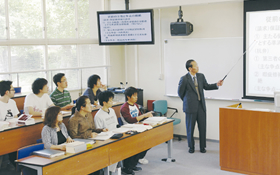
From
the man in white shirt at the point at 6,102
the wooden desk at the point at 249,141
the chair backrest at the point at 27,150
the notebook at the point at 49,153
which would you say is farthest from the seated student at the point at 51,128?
the wooden desk at the point at 249,141

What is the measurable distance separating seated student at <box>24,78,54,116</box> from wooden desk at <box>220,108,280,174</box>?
108 inches

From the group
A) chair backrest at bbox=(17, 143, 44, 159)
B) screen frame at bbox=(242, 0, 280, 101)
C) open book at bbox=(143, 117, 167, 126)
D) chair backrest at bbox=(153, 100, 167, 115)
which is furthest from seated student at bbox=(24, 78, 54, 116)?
screen frame at bbox=(242, 0, 280, 101)

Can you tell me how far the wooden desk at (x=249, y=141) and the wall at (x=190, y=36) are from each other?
1544 mm

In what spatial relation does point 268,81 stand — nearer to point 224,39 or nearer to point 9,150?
point 224,39

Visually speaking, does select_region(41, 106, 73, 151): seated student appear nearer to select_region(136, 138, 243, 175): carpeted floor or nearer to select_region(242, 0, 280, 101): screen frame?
select_region(136, 138, 243, 175): carpeted floor

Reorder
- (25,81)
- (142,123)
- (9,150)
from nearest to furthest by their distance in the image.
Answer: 1. (9,150)
2. (142,123)
3. (25,81)

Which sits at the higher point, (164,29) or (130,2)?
(130,2)

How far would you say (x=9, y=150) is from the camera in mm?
4199

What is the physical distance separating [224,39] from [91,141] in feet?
11.9

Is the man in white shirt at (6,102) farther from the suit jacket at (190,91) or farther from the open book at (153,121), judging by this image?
the suit jacket at (190,91)

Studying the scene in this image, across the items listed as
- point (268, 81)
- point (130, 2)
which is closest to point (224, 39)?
point (268, 81)

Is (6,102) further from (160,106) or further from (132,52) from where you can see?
(132,52)

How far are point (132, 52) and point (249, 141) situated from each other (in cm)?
374

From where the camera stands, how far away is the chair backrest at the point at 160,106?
6.60m
